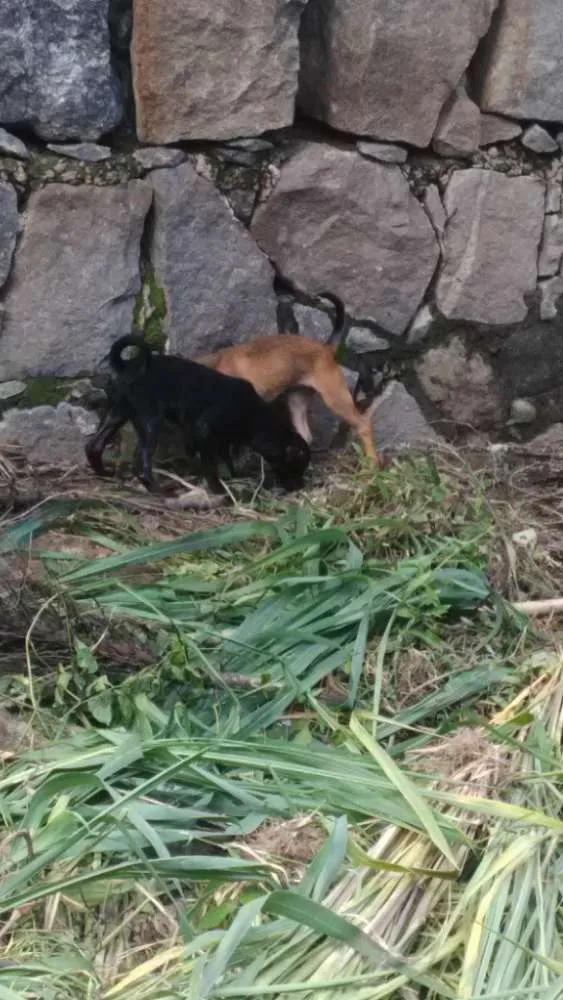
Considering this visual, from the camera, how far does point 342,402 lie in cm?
381

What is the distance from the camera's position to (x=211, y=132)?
138 inches

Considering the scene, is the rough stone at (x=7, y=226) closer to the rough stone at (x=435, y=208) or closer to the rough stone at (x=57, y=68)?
the rough stone at (x=57, y=68)

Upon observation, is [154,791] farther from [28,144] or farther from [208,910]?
[28,144]

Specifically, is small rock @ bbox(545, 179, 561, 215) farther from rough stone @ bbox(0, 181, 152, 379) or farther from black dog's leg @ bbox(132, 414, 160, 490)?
black dog's leg @ bbox(132, 414, 160, 490)

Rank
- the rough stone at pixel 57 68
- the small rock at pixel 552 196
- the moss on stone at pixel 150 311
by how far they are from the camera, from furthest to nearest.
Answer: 1. the small rock at pixel 552 196
2. the moss on stone at pixel 150 311
3. the rough stone at pixel 57 68

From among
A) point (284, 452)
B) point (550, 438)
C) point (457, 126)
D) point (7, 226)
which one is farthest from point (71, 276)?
point (550, 438)

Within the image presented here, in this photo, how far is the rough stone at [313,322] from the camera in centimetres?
386

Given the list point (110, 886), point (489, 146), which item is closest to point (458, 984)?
point (110, 886)

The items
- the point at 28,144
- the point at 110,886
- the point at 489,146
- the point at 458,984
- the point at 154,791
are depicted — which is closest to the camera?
the point at 458,984

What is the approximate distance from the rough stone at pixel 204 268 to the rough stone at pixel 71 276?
2.9 inches

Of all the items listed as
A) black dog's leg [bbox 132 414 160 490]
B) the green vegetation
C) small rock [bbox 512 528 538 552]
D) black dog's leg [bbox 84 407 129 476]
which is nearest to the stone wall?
black dog's leg [bbox 84 407 129 476]

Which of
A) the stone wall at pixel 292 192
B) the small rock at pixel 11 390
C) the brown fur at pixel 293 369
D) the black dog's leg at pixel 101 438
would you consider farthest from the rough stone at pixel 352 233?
the small rock at pixel 11 390

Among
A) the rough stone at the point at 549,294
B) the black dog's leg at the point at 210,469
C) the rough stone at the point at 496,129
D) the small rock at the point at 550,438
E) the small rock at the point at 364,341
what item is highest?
the rough stone at the point at 496,129

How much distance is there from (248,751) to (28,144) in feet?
6.56
